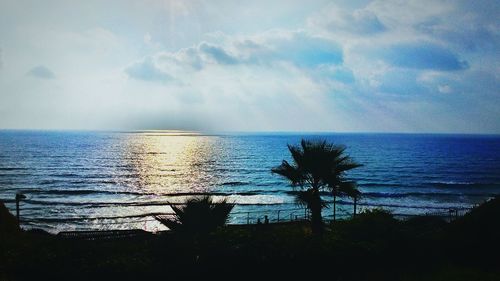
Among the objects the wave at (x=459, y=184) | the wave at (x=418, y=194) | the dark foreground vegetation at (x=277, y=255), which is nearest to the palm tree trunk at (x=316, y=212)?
the dark foreground vegetation at (x=277, y=255)

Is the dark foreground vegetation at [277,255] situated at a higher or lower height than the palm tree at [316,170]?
lower

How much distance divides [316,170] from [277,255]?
5.65m

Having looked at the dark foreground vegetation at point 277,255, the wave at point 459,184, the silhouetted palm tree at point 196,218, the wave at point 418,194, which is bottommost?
the wave at point 418,194

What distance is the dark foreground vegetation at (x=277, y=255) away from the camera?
9.81 m

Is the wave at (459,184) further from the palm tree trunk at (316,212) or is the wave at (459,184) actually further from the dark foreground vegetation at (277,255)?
the palm tree trunk at (316,212)

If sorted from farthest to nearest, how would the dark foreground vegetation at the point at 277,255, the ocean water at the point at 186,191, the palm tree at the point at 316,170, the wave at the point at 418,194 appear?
the wave at the point at 418,194, the ocean water at the point at 186,191, the palm tree at the point at 316,170, the dark foreground vegetation at the point at 277,255

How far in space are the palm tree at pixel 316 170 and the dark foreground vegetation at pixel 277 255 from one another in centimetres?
188

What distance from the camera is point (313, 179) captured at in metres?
16.5

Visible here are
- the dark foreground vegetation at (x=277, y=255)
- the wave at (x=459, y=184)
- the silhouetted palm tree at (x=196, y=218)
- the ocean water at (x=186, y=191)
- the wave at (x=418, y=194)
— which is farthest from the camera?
the wave at (x=459, y=184)

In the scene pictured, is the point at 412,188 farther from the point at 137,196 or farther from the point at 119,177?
the point at 119,177

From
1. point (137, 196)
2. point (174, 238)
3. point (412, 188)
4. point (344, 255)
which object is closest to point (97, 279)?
point (174, 238)

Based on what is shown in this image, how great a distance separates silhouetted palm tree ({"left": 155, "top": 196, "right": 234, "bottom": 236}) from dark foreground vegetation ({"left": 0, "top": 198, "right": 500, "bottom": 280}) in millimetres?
326

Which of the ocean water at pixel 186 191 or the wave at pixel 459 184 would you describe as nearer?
the ocean water at pixel 186 191

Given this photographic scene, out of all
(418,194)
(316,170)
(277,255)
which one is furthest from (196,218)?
(418,194)
